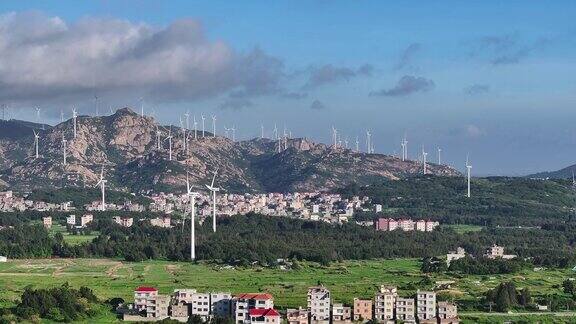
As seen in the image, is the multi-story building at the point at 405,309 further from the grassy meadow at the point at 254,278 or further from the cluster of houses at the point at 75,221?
the cluster of houses at the point at 75,221

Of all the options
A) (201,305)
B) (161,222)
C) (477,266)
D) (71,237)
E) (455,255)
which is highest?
(161,222)

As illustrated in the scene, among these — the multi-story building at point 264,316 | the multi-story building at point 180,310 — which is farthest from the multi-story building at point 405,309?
the multi-story building at point 180,310

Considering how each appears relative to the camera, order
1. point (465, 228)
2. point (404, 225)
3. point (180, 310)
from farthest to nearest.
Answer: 1. point (465, 228)
2. point (404, 225)
3. point (180, 310)

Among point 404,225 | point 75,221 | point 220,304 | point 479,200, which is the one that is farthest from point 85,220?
point 220,304

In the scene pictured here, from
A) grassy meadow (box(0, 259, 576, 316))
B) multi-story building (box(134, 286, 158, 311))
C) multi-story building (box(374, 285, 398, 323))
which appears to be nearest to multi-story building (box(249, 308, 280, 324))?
grassy meadow (box(0, 259, 576, 316))

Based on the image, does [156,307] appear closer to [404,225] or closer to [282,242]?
[282,242]

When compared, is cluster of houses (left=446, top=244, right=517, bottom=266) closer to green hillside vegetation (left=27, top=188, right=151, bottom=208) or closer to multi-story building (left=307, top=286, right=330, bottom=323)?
multi-story building (left=307, top=286, right=330, bottom=323)

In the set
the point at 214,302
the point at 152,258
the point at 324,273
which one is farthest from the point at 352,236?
the point at 214,302
